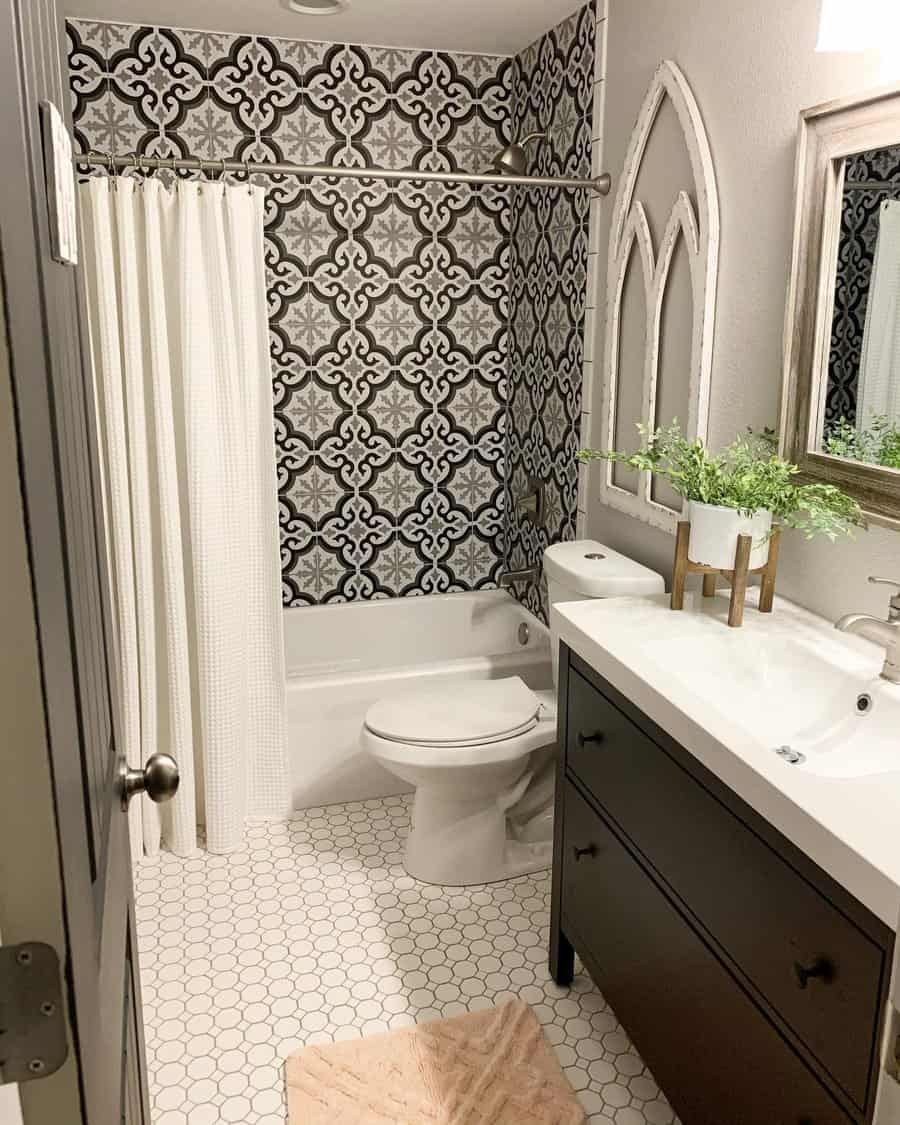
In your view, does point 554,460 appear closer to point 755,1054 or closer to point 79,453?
point 755,1054

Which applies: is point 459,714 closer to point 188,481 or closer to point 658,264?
point 188,481

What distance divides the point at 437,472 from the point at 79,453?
262 cm

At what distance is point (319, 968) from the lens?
2.29 meters

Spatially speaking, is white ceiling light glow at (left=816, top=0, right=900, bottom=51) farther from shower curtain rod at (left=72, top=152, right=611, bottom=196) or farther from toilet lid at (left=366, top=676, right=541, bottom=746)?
toilet lid at (left=366, top=676, right=541, bottom=746)

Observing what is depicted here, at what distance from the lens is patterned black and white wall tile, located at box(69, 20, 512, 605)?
9.93ft

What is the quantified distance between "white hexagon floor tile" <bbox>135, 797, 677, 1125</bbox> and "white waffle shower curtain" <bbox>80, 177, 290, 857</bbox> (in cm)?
25

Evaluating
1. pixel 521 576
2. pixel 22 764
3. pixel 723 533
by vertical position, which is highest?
pixel 22 764

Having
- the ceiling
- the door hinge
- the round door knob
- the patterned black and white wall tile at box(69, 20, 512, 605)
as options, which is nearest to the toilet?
the patterned black and white wall tile at box(69, 20, 512, 605)

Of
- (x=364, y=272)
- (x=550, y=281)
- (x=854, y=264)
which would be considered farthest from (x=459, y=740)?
(x=364, y=272)

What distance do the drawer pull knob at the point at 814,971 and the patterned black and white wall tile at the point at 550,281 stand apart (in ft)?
6.15

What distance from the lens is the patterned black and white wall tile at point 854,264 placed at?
1.69 meters

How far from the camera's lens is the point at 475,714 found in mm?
2602

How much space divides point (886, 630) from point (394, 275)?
7.39 feet

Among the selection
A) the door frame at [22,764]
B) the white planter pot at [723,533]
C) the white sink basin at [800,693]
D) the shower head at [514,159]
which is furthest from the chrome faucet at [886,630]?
the shower head at [514,159]
